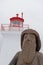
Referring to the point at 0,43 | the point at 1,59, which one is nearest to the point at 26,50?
the point at 1,59

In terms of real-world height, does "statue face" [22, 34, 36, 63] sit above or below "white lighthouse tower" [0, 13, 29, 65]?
above

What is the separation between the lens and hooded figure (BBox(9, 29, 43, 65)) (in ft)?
10.5

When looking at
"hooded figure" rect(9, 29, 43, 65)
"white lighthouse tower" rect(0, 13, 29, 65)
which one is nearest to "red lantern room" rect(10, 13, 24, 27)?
"white lighthouse tower" rect(0, 13, 29, 65)

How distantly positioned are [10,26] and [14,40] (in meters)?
1.16

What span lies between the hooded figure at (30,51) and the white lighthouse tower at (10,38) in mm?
7074

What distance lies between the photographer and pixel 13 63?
3355 millimetres

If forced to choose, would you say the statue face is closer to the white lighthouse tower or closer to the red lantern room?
the white lighthouse tower

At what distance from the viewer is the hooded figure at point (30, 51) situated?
320 cm

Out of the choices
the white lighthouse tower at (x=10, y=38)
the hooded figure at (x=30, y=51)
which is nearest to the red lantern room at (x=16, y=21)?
the white lighthouse tower at (x=10, y=38)

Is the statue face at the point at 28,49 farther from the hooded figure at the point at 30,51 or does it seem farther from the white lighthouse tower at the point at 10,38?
the white lighthouse tower at the point at 10,38

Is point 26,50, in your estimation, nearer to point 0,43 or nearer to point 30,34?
point 30,34

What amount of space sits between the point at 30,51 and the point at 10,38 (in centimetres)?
904

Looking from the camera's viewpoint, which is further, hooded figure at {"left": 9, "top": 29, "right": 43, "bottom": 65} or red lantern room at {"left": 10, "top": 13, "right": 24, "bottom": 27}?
red lantern room at {"left": 10, "top": 13, "right": 24, "bottom": 27}

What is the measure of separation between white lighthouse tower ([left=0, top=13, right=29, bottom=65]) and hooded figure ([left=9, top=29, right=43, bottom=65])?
707cm
